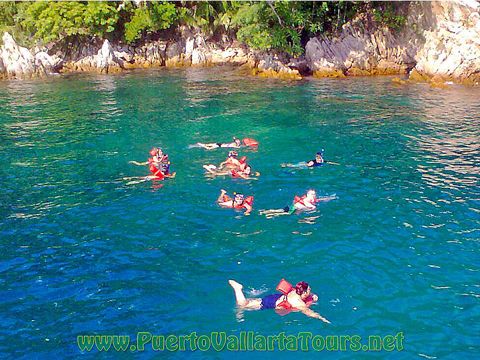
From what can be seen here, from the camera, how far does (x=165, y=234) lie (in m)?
19.4

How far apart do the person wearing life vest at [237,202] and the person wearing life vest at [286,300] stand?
6106 millimetres

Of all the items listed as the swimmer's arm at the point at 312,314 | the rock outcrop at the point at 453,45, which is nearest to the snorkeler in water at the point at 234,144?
the swimmer's arm at the point at 312,314

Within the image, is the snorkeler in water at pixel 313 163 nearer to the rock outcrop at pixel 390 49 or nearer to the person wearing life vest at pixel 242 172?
the person wearing life vest at pixel 242 172

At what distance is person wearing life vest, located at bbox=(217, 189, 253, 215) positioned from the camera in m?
20.7

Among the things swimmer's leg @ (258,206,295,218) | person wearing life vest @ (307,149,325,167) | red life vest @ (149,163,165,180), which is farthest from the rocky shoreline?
swimmer's leg @ (258,206,295,218)

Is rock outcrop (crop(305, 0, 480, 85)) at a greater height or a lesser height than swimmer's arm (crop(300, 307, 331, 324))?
greater

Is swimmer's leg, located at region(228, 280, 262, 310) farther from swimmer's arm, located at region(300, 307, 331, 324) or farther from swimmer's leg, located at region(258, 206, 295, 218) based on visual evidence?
swimmer's leg, located at region(258, 206, 295, 218)

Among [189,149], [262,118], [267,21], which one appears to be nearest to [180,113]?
[262,118]

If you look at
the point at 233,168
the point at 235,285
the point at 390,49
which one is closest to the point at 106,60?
the point at 390,49

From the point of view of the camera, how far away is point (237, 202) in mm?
20828

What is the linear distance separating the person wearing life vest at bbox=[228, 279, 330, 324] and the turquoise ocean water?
10.4 inches

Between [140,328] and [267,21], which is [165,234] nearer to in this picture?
[140,328]

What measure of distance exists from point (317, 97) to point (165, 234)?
26292 millimetres

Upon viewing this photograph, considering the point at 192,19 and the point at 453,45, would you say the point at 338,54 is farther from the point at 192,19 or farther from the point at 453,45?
the point at 192,19
